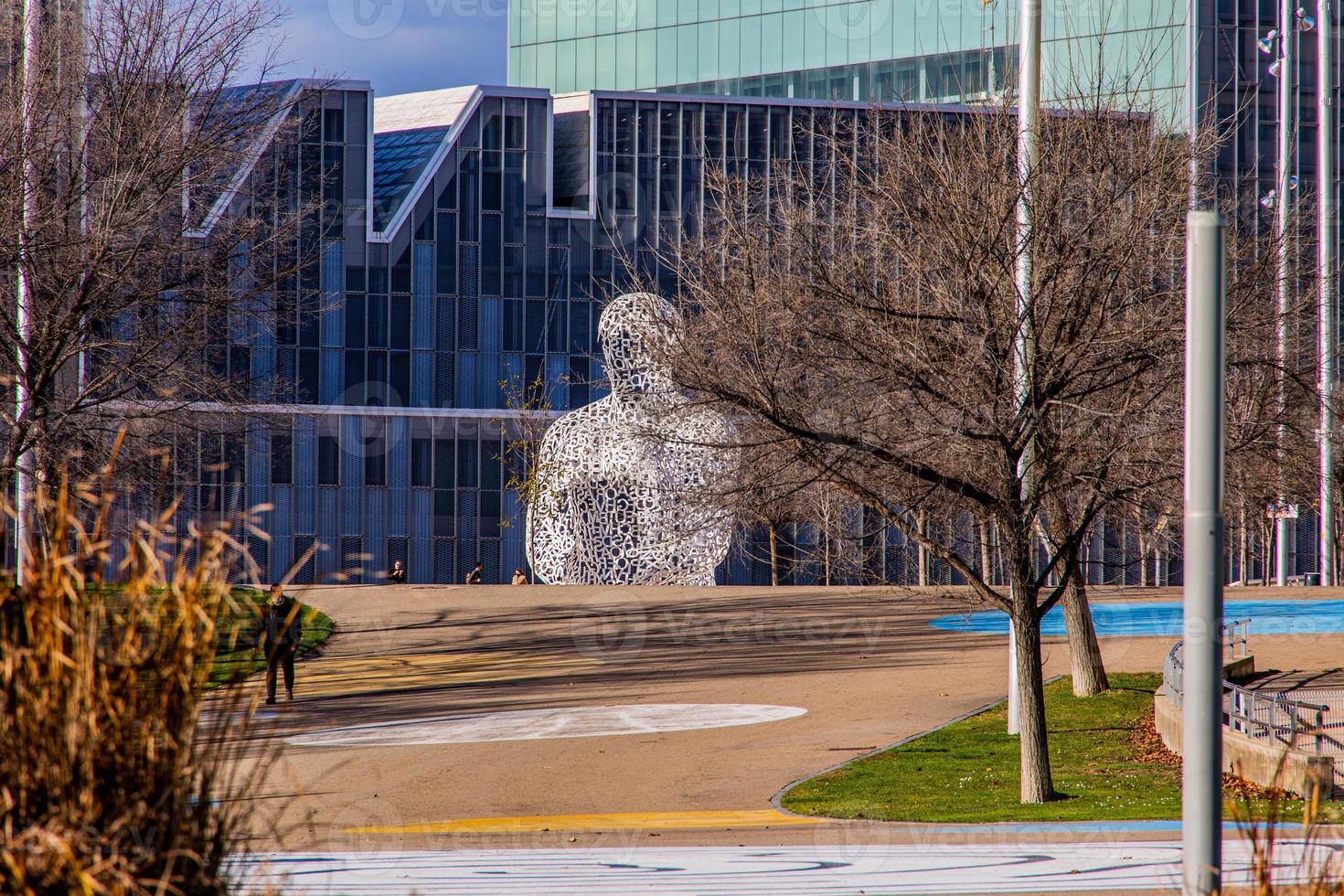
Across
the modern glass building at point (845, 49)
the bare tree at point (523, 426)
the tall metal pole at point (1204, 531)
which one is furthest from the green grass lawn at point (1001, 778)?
the modern glass building at point (845, 49)

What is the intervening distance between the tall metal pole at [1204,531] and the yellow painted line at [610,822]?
6214mm

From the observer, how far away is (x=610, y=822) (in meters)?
11.3

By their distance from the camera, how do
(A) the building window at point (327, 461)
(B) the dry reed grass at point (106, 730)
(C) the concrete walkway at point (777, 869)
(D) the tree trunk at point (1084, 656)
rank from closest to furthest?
(B) the dry reed grass at point (106, 730), (C) the concrete walkway at point (777, 869), (D) the tree trunk at point (1084, 656), (A) the building window at point (327, 461)

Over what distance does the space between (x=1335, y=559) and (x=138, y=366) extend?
31.1m

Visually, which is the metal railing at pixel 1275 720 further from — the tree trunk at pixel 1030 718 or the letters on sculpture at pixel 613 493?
the letters on sculpture at pixel 613 493

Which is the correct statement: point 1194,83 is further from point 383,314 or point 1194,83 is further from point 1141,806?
point 1141,806

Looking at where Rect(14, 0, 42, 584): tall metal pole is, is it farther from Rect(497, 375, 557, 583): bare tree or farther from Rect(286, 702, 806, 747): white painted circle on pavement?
Rect(497, 375, 557, 583): bare tree

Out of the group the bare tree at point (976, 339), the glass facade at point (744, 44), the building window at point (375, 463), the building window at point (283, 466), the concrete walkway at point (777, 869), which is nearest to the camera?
the concrete walkway at point (777, 869)

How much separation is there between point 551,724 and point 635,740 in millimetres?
1362

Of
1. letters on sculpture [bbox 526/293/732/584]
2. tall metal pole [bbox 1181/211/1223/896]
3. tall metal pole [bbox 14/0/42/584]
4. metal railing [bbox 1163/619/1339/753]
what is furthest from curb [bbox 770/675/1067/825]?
tall metal pole [bbox 14/0/42/584]

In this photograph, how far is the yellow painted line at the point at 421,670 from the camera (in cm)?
1892

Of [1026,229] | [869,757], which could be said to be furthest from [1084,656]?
[1026,229]

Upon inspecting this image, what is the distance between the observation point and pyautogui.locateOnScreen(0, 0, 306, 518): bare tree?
1501cm

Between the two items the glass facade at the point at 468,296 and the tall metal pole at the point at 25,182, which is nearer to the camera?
the tall metal pole at the point at 25,182
